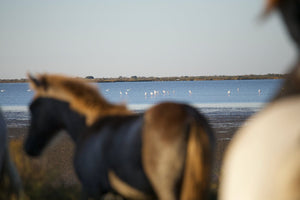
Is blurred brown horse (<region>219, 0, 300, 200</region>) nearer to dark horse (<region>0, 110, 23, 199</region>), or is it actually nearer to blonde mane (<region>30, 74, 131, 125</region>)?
blonde mane (<region>30, 74, 131, 125</region>)

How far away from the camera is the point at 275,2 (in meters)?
0.74

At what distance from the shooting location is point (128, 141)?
4188mm

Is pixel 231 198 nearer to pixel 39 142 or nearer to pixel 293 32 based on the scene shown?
pixel 293 32

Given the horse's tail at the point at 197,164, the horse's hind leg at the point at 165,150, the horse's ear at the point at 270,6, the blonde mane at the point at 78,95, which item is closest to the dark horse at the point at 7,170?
the blonde mane at the point at 78,95

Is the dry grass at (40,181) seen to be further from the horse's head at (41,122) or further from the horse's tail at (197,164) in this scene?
the horse's tail at (197,164)

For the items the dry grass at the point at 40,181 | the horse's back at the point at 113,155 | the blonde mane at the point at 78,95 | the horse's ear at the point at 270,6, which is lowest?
the dry grass at the point at 40,181

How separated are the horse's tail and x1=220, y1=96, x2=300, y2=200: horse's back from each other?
2975mm

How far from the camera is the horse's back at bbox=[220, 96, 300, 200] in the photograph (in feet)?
2.08

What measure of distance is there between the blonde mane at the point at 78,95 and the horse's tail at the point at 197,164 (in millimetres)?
1613

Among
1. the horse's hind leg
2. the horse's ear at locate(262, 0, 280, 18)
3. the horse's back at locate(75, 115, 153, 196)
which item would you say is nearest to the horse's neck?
the horse's back at locate(75, 115, 153, 196)

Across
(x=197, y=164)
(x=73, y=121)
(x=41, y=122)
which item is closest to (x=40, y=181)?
(x=41, y=122)

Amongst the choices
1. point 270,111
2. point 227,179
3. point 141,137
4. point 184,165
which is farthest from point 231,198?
point 141,137

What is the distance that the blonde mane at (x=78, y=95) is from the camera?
17.6 feet

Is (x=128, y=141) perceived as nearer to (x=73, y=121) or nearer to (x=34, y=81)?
(x=73, y=121)
